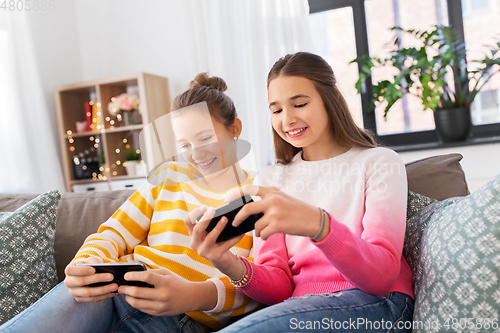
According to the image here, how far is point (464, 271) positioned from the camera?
66 centimetres

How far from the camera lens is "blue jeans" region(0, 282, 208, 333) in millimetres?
792

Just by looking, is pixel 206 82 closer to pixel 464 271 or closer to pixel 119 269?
pixel 119 269

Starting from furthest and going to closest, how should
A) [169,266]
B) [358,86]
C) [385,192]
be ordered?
[358,86] < [169,266] < [385,192]

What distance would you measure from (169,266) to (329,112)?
21.5 inches

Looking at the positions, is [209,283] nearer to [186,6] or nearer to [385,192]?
[385,192]

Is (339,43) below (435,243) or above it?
above

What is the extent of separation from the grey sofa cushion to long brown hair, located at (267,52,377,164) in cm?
72

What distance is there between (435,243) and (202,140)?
0.49 meters

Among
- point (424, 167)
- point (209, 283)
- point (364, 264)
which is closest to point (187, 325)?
point (209, 283)

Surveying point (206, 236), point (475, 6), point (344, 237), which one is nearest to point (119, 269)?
point (206, 236)

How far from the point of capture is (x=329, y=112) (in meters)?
0.98

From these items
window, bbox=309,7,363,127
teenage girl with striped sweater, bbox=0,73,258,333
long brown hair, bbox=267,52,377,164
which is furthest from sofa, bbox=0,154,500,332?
window, bbox=309,7,363,127

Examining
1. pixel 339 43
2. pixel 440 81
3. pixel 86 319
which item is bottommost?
pixel 86 319

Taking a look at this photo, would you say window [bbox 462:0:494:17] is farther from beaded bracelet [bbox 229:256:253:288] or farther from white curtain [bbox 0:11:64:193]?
white curtain [bbox 0:11:64:193]
